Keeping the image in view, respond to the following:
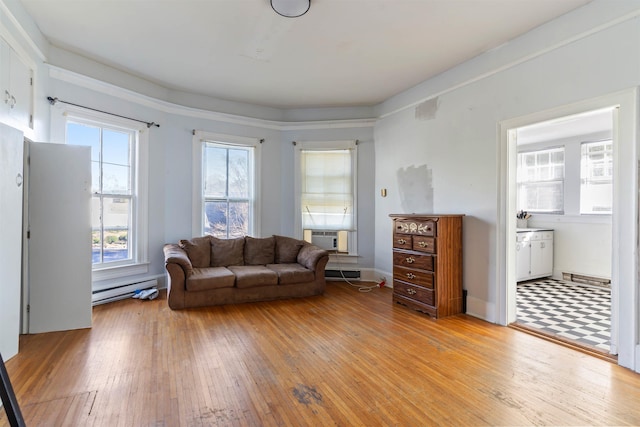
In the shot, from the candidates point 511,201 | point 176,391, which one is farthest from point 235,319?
point 511,201

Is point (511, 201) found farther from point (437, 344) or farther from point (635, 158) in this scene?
point (437, 344)

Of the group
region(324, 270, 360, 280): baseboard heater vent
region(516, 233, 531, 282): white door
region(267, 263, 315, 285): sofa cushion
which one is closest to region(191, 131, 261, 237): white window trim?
region(267, 263, 315, 285): sofa cushion

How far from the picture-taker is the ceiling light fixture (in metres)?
2.71

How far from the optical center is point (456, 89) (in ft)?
13.3

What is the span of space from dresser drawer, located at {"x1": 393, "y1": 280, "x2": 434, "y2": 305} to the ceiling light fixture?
3201mm

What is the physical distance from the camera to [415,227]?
4.00 metres

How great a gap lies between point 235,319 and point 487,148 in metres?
3.48

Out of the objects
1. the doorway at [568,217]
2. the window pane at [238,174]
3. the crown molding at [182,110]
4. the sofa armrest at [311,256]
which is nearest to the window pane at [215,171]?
the window pane at [238,174]

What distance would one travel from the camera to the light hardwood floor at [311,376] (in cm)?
196

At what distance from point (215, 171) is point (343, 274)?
2806 millimetres

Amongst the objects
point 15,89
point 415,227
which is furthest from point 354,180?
point 15,89

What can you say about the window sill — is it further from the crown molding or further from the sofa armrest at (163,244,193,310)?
the crown molding

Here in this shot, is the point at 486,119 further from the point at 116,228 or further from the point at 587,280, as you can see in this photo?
the point at 116,228

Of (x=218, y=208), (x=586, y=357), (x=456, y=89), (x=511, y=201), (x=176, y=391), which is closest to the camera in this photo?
(x=176, y=391)
